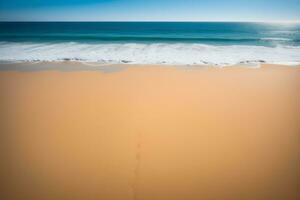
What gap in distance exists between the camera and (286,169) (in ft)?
6.61

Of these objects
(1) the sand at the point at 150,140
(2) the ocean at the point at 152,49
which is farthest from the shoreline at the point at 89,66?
(1) the sand at the point at 150,140

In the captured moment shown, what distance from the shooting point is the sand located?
6.11ft

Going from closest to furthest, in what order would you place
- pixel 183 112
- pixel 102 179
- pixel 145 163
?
1. pixel 102 179
2. pixel 145 163
3. pixel 183 112

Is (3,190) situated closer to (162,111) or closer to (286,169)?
(162,111)

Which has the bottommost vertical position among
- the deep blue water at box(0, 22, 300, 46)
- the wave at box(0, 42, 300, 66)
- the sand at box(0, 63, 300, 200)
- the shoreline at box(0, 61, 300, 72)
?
the sand at box(0, 63, 300, 200)

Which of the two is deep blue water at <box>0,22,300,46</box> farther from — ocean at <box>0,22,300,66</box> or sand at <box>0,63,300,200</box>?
sand at <box>0,63,300,200</box>

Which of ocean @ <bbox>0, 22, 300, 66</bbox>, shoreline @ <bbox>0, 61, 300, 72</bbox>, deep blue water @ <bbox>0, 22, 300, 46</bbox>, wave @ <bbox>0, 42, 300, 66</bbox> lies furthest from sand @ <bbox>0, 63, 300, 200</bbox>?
deep blue water @ <bbox>0, 22, 300, 46</bbox>

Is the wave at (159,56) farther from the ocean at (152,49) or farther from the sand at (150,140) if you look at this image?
the sand at (150,140)

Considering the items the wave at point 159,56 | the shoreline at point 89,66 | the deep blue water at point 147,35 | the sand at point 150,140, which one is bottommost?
the sand at point 150,140

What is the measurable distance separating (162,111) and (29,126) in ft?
4.52

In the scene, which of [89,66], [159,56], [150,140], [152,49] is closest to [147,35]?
[152,49]

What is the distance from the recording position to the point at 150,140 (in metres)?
2.40

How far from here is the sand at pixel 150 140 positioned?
73.3 inches

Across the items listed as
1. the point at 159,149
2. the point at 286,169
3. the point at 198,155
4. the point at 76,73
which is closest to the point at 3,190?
the point at 159,149
